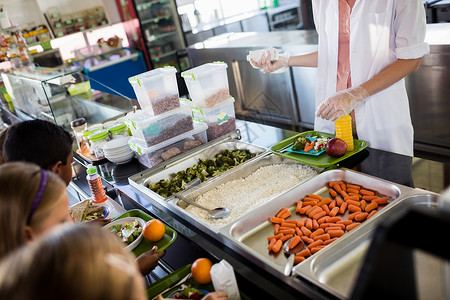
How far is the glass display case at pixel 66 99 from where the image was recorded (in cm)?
333

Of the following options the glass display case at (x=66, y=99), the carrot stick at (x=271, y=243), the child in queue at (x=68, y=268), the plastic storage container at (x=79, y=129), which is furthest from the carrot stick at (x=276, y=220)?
the glass display case at (x=66, y=99)

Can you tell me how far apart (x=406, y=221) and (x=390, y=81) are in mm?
1535

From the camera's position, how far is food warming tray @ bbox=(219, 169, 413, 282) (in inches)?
51.4

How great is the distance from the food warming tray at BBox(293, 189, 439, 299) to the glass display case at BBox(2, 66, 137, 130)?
2226 millimetres

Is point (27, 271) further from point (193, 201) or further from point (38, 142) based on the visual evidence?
point (193, 201)

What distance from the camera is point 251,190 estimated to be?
1.83 meters

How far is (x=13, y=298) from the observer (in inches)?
23.6

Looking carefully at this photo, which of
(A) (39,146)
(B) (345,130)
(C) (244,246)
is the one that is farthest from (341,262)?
(A) (39,146)

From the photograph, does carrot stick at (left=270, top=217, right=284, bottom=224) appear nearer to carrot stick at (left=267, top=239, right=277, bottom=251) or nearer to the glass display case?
carrot stick at (left=267, top=239, right=277, bottom=251)

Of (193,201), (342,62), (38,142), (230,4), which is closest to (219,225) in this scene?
(193,201)

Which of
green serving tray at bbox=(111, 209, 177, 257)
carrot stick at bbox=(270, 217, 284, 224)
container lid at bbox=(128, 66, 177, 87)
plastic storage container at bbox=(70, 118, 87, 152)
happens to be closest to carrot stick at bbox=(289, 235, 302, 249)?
carrot stick at bbox=(270, 217, 284, 224)

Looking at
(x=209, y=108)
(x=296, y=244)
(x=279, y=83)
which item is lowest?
(x=279, y=83)

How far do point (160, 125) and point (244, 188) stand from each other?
0.66 meters

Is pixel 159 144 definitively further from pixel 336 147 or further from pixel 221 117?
pixel 336 147
